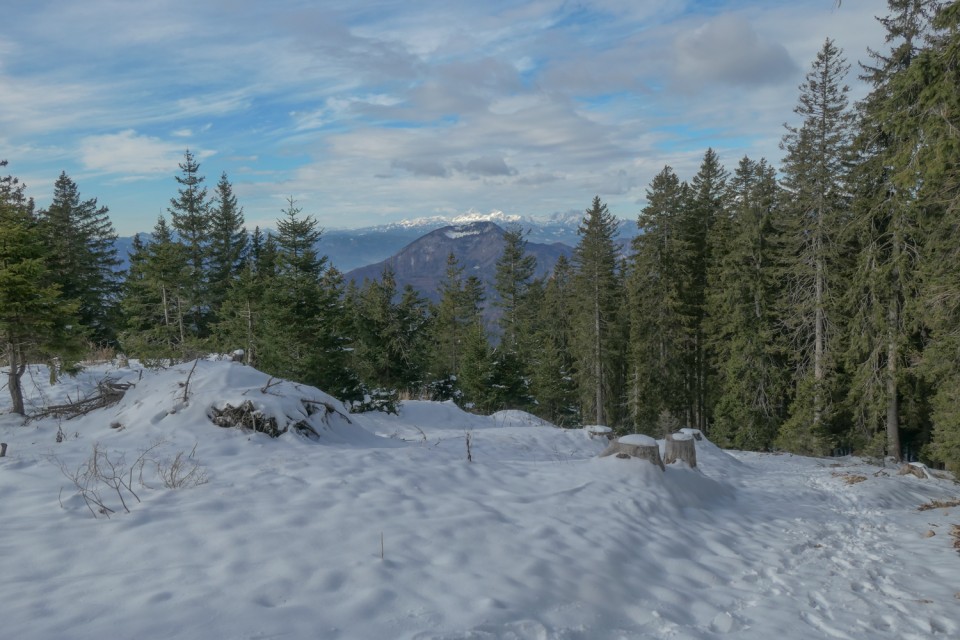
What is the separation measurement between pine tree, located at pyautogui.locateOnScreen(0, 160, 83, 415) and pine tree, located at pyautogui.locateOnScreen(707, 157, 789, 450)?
86.6 feet

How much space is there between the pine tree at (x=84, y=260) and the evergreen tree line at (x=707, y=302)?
0.16 m

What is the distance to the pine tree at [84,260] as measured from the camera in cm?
3011

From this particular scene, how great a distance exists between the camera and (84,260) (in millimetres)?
32562

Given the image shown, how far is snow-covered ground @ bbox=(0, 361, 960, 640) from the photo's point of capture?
355 cm

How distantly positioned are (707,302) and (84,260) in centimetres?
3872

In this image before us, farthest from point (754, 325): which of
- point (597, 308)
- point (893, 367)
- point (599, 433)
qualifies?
point (599, 433)

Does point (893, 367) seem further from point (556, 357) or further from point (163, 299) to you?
point (163, 299)

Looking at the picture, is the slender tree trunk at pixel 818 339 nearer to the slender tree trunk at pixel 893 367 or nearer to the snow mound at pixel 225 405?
the slender tree trunk at pixel 893 367

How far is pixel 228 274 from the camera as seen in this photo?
123ft

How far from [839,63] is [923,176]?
14844mm

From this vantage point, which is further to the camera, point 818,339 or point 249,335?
point 818,339

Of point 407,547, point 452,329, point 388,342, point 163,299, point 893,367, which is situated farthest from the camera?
point 452,329

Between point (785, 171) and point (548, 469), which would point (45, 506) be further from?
point (785, 171)

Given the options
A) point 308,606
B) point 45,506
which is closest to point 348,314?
point 45,506
